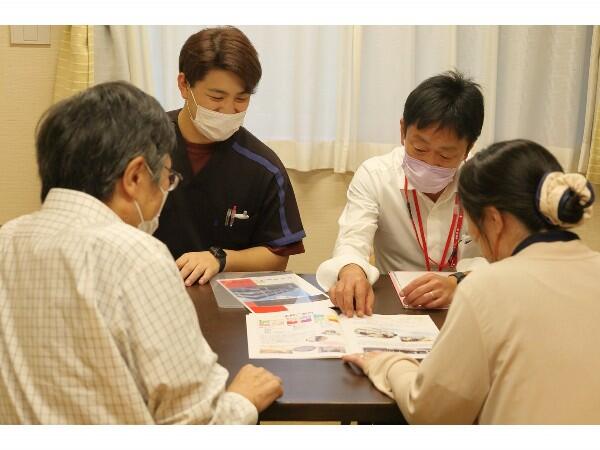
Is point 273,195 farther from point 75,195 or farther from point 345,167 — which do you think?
point 75,195

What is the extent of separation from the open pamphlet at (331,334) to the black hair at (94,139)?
1.80 feet

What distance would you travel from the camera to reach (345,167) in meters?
3.21

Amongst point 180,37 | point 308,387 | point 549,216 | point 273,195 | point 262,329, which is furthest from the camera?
point 180,37

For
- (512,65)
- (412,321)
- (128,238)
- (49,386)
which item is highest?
(512,65)

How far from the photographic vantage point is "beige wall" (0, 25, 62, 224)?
314 cm

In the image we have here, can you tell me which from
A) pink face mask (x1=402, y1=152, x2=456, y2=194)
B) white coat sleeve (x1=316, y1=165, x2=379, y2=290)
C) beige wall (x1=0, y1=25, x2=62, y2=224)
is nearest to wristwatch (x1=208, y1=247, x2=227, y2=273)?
white coat sleeve (x1=316, y1=165, x2=379, y2=290)

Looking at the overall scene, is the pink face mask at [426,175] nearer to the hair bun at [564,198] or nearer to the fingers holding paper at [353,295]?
the fingers holding paper at [353,295]

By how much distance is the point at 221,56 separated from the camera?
88.2 inches

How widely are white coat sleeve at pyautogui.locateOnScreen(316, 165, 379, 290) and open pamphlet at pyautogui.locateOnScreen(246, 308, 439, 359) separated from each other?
223 mm

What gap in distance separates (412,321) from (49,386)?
0.95 metres

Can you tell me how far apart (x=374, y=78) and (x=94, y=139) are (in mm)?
2149

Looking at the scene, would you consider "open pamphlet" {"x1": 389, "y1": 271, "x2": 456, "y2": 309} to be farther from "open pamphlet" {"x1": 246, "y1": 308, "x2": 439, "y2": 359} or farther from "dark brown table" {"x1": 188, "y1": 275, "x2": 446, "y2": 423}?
"dark brown table" {"x1": 188, "y1": 275, "x2": 446, "y2": 423}

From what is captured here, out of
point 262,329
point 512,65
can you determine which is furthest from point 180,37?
point 262,329

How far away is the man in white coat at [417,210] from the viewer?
1906 millimetres
